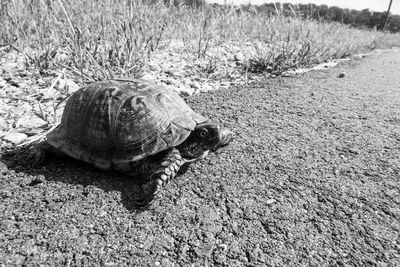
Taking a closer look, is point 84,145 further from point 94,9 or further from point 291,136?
point 94,9

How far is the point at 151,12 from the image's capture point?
4.34m

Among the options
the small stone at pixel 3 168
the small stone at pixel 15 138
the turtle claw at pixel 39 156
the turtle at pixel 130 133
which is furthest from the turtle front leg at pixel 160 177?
the small stone at pixel 15 138

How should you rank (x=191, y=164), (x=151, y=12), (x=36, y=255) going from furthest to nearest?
(x=151, y=12) → (x=191, y=164) → (x=36, y=255)

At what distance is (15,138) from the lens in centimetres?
215

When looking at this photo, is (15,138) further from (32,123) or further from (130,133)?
(130,133)

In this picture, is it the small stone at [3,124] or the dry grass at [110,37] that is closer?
the small stone at [3,124]

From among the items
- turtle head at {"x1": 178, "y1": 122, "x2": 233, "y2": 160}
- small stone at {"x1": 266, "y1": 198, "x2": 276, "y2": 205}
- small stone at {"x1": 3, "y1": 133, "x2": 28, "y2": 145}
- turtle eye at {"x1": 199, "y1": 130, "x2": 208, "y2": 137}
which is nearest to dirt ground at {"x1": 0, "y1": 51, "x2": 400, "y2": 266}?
small stone at {"x1": 266, "y1": 198, "x2": 276, "y2": 205}

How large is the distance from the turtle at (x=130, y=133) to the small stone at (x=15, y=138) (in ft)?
1.10

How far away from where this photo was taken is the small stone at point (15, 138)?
212cm

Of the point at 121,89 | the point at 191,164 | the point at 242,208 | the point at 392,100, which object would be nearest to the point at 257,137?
the point at 191,164

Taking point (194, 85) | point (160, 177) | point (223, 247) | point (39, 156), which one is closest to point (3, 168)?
point (39, 156)

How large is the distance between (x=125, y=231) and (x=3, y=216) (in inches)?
23.7

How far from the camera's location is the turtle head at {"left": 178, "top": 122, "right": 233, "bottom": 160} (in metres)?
1.88

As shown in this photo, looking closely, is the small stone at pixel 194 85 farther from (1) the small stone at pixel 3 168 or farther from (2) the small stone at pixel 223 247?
(2) the small stone at pixel 223 247
